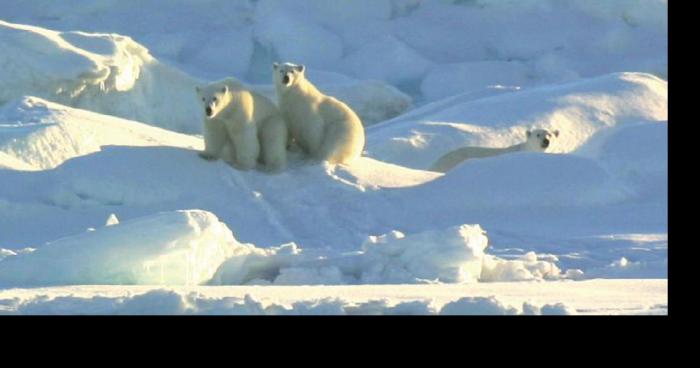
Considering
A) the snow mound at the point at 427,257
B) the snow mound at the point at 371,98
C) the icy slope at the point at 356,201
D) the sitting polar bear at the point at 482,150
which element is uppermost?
the snow mound at the point at 371,98

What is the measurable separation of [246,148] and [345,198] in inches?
31.0

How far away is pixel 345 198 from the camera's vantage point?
9117 millimetres

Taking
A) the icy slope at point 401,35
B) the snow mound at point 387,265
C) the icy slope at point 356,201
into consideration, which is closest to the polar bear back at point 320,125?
the icy slope at point 356,201

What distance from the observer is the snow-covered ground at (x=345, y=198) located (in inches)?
199

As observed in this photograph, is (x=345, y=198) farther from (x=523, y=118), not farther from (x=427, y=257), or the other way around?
(x=523, y=118)

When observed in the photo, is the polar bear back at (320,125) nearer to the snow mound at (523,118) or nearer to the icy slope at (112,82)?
the snow mound at (523,118)

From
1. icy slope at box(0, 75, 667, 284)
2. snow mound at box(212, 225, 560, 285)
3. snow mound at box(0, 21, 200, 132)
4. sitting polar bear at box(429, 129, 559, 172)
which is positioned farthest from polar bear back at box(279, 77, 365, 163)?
snow mound at box(0, 21, 200, 132)

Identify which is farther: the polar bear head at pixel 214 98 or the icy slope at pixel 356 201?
the polar bear head at pixel 214 98

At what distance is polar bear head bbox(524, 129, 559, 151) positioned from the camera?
12.0 m

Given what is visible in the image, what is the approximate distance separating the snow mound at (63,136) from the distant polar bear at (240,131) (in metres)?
1.83

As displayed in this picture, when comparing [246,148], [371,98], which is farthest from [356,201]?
[371,98]

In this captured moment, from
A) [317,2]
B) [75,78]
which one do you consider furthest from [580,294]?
[317,2]

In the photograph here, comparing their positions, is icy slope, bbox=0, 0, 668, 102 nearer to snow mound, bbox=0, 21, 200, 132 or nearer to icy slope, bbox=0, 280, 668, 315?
snow mound, bbox=0, 21, 200, 132
